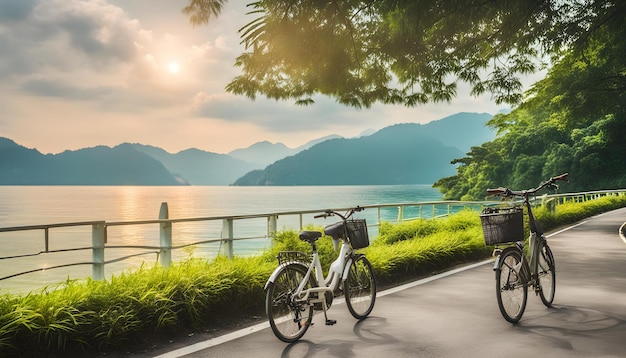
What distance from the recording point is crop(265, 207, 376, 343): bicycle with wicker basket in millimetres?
5965

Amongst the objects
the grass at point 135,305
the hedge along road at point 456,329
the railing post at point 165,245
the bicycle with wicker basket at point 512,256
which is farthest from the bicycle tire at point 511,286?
the railing post at point 165,245

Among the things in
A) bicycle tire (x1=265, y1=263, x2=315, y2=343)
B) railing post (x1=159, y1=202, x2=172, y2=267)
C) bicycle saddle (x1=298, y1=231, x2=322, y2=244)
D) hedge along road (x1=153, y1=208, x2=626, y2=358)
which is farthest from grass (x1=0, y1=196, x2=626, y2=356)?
bicycle saddle (x1=298, y1=231, x2=322, y2=244)

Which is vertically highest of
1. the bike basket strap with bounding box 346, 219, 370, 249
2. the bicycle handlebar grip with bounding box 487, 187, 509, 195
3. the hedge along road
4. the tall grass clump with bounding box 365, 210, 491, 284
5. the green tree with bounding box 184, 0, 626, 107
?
the green tree with bounding box 184, 0, 626, 107

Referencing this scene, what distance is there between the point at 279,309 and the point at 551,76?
31.6 m

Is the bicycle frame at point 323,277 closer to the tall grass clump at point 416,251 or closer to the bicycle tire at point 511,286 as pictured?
the bicycle tire at point 511,286

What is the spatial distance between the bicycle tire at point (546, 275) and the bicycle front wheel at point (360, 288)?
2.15 metres

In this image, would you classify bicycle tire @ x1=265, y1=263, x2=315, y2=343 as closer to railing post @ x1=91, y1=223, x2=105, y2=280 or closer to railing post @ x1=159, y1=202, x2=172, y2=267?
railing post @ x1=91, y1=223, x2=105, y2=280

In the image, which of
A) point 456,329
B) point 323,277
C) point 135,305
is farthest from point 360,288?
point 135,305

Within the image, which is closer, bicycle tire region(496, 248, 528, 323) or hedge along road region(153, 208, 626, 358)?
hedge along road region(153, 208, 626, 358)

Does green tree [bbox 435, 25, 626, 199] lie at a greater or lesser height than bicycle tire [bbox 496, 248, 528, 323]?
greater

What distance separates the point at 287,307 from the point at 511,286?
263 cm

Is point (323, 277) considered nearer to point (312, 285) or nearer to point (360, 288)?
point (312, 285)

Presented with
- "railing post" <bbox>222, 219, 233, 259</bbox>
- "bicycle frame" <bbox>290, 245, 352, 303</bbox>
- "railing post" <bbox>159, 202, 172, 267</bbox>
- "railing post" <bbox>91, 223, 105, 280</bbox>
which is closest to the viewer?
"bicycle frame" <bbox>290, 245, 352, 303</bbox>

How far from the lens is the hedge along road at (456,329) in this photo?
560 cm
